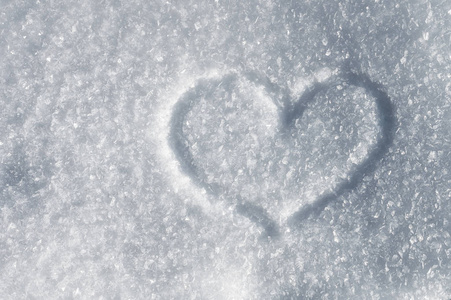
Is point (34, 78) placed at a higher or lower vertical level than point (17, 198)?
higher

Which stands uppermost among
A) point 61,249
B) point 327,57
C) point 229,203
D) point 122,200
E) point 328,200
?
point 327,57

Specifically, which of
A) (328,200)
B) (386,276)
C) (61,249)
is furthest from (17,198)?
(386,276)

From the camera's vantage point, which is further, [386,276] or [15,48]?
[15,48]

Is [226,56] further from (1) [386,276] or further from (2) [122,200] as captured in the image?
(1) [386,276]

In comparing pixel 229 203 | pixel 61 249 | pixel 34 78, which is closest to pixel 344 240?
pixel 229 203
